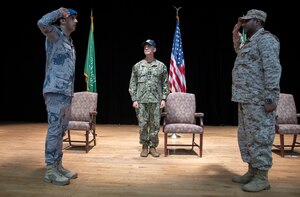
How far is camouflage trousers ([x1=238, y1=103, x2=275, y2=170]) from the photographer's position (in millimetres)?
2986

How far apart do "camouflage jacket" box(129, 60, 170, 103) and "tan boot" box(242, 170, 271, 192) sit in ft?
6.33

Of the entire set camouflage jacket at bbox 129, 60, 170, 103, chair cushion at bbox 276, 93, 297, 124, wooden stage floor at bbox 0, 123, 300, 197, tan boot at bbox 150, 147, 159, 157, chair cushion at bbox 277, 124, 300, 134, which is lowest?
wooden stage floor at bbox 0, 123, 300, 197

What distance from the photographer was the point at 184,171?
12.6ft

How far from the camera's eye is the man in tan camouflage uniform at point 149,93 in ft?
15.2

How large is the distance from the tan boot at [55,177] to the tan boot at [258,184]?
1.78 m

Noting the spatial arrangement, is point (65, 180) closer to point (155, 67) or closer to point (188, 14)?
point (155, 67)

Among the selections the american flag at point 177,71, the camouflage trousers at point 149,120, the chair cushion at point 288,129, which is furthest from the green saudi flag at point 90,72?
the chair cushion at point 288,129

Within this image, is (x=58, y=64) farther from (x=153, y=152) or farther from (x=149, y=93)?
(x=153, y=152)

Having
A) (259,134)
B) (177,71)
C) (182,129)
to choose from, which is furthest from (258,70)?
(177,71)

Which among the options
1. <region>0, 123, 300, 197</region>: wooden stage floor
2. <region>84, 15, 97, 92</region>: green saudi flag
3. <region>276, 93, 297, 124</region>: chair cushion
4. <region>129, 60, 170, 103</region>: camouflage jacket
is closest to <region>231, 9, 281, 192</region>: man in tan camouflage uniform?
<region>0, 123, 300, 197</region>: wooden stage floor

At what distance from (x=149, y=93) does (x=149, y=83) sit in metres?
0.15

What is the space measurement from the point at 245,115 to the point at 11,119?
8.18 metres

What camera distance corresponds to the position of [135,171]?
12.5 feet

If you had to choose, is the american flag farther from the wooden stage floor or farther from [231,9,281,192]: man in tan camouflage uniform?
[231,9,281,192]: man in tan camouflage uniform
